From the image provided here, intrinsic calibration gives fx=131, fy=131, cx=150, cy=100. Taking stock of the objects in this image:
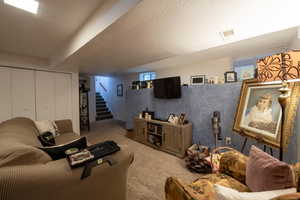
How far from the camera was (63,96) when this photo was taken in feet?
13.8

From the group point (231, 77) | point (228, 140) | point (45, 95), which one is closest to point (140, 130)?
point (228, 140)

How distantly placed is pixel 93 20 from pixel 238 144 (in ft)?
10.1

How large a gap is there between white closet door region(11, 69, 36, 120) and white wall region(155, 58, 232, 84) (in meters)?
4.07

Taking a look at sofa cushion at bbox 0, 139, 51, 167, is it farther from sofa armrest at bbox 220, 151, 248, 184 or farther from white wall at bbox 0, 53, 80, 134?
white wall at bbox 0, 53, 80, 134

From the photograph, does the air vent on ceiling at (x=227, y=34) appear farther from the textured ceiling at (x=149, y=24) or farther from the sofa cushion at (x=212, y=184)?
the sofa cushion at (x=212, y=184)

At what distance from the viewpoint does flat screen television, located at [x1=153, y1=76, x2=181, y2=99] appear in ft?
10.2

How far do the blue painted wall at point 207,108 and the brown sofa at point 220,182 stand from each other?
3.69 ft

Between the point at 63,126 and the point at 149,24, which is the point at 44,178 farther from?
the point at 63,126

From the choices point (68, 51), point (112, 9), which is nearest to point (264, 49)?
point (112, 9)

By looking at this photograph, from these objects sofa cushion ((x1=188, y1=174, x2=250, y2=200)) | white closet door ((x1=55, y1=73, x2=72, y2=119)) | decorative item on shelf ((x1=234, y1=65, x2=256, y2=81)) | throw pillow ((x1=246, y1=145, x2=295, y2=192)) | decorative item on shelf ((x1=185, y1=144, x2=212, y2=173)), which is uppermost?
decorative item on shelf ((x1=234, y1=65, x2=256, y2=81))

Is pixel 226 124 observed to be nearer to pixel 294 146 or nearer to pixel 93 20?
pixel 294 146

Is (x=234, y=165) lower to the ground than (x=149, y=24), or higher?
lower

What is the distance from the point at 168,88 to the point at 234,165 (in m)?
2.14

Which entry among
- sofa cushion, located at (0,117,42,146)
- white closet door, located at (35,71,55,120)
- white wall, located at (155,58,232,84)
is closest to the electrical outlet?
white wall, located at (155,58,232,84)
